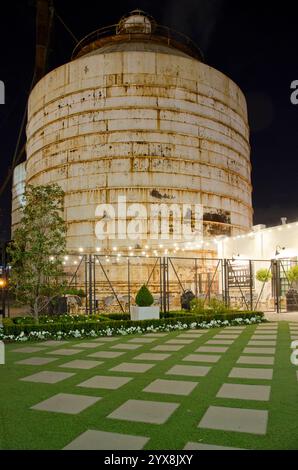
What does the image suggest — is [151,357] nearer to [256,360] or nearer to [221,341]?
[256,360]

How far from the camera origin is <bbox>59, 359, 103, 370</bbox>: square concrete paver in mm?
6664

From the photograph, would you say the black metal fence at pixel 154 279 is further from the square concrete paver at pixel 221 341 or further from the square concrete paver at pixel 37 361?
the square concrete paver at pixel 37 361

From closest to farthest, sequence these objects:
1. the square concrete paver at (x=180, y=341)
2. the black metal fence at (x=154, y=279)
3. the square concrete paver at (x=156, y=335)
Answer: the square concrete paver at (x=180, y=341)
the square concrete paver at (x=156, y=335)
the black metal fence at (x=154, y=279)

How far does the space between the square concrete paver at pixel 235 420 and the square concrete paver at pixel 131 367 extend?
225 cm

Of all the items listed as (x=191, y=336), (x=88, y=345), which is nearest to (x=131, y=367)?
(x=88, y=345)

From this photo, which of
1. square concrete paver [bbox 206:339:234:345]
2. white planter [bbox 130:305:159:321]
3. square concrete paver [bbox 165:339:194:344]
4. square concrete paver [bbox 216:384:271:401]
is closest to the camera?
square concrete paver [bbox 216:384:271:401]

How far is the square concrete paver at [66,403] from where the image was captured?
169 inches

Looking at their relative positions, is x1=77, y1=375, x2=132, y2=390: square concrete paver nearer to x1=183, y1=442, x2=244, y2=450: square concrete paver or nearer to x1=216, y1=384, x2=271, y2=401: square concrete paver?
x1=216, y1=384, x2=271, y2=401: square concrete paver

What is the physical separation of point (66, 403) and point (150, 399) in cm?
94

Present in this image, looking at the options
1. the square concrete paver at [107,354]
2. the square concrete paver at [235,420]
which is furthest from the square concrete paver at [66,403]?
the square concrete paver at [107,354]

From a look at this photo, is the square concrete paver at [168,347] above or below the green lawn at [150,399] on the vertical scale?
below

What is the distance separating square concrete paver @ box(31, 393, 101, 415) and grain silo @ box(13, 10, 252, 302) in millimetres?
21358

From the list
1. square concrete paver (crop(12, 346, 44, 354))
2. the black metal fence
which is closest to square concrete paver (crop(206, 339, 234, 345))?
square concrete paver (crop(12, 346, 44, 354))

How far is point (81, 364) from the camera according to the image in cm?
693
